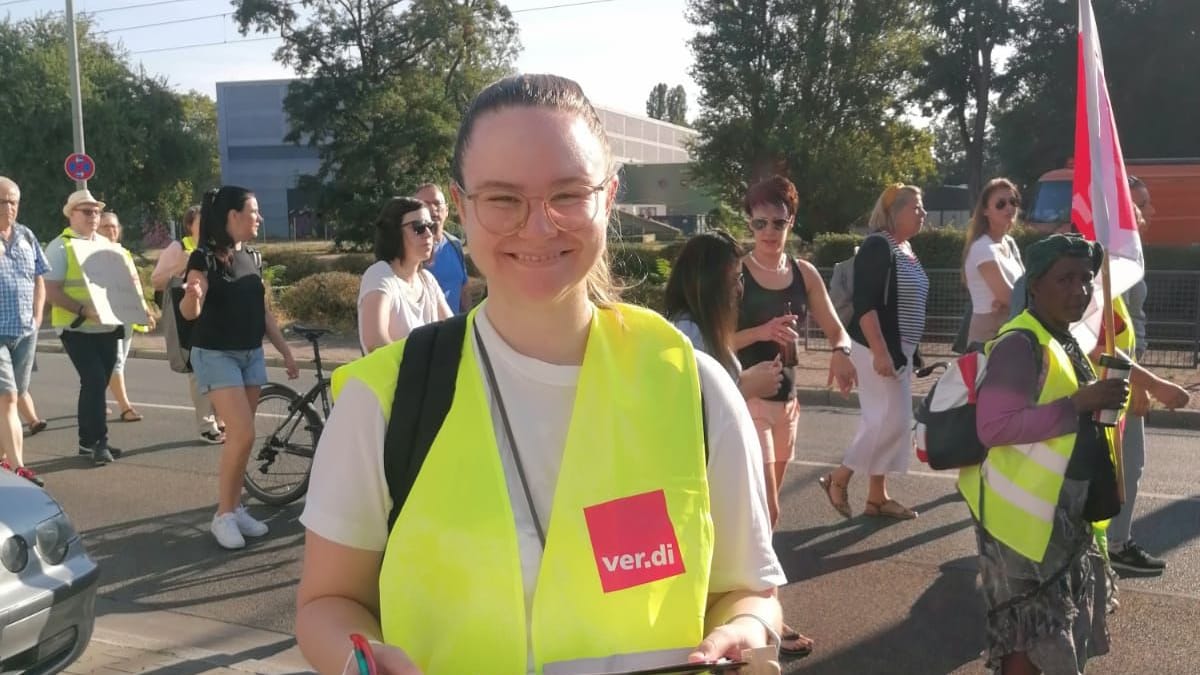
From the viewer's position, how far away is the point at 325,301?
1948cm

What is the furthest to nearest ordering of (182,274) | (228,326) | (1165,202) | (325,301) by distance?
(1165,202) < (325,301) < (182,274) < (228,326)

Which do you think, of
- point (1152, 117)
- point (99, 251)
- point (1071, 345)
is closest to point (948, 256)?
point (99, 251)

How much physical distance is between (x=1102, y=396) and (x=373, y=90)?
37.6 m

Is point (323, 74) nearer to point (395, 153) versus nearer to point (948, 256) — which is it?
point (395, 153)

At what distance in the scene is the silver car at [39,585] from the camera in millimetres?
3605

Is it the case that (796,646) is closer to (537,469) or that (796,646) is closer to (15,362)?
(537,469)

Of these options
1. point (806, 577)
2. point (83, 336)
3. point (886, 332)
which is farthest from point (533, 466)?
point (83, 336)

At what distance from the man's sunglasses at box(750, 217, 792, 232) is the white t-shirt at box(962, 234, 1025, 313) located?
1.81 m

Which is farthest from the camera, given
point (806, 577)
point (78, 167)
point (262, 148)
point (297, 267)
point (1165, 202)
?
point (262, 148)

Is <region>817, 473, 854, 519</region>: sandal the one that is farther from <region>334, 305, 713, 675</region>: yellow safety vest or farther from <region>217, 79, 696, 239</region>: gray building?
<region>217, 79, 696, 239</region>: gray building

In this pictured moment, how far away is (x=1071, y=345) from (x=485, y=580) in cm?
278

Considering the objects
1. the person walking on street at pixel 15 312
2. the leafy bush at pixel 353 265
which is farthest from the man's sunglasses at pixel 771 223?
the leafy bush at pixel 353 265

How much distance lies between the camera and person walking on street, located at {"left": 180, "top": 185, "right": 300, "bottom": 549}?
5973 mm

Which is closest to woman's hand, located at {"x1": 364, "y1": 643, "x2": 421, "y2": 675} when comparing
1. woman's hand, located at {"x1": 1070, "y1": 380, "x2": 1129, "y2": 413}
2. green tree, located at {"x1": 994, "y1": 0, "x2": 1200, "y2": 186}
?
woman's hand, located at {"x1": 1070, "y1": 380, "x2": 1129, "y2": 413}
